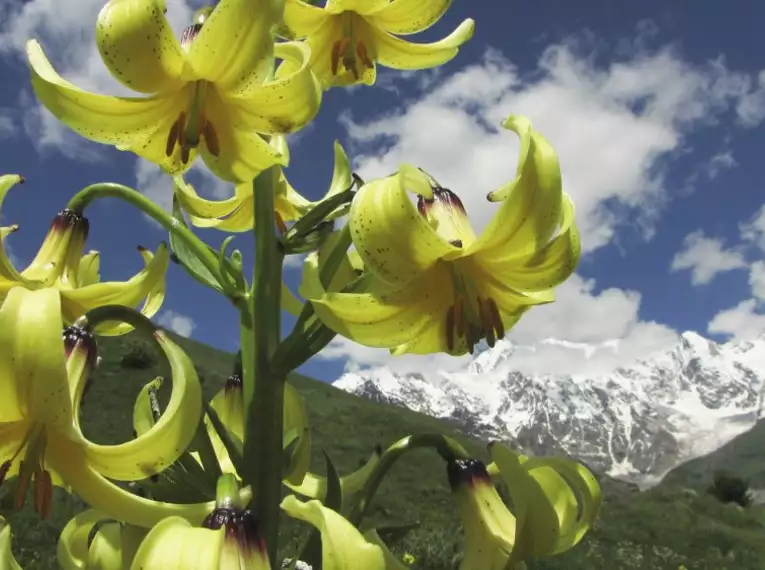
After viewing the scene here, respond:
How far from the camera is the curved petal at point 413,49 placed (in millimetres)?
1926

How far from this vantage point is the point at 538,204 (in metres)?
1.33

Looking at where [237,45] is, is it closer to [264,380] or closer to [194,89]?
[194,89]

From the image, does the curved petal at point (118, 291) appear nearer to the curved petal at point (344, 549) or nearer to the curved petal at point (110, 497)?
the curved petal at point (110, 497)

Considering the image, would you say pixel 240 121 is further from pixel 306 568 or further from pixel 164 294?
pixel 306 568

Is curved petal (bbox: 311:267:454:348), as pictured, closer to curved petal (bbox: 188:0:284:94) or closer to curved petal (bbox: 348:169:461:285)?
curved petal (bbox: 348:169:461:285)

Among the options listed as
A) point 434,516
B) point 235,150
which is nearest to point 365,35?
point 235,150

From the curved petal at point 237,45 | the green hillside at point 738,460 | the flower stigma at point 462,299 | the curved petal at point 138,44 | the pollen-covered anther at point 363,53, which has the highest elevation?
the green hillside at point 738,460

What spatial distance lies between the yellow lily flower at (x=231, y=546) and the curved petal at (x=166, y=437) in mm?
124

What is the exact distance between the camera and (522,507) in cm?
129

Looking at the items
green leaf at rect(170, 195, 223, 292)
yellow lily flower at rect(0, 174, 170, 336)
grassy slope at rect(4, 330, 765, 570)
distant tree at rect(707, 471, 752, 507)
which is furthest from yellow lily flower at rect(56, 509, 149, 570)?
distant tree at rect(707, 471, 752, 507)

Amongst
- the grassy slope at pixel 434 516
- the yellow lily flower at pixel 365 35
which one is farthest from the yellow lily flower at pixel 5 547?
the grassy slope at pixel 434 516

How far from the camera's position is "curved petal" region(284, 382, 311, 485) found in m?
1.63

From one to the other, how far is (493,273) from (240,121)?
22.7 inches

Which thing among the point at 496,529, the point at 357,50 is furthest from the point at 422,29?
the point at 496,529
